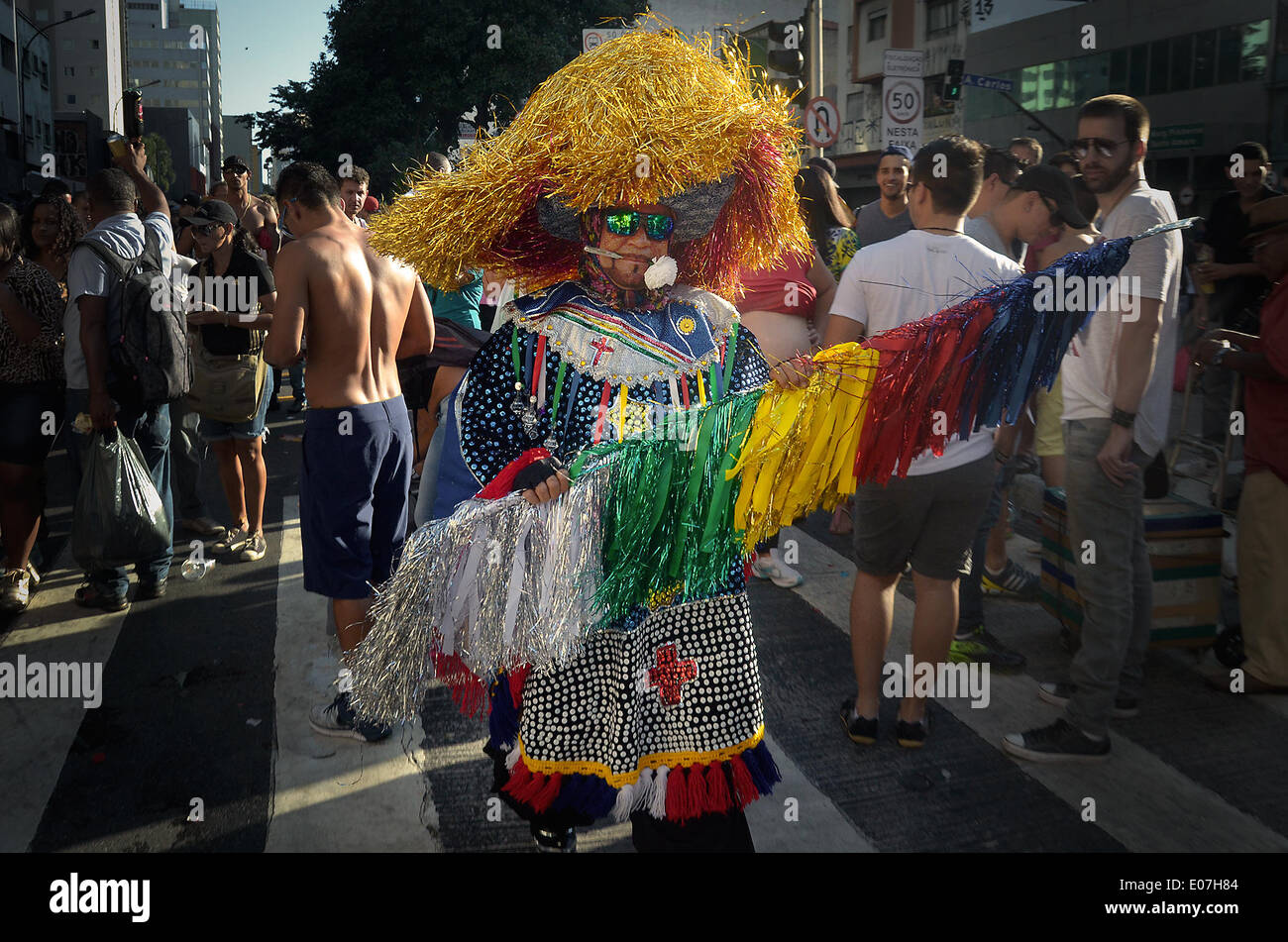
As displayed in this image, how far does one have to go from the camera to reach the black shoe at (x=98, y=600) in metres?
5.36

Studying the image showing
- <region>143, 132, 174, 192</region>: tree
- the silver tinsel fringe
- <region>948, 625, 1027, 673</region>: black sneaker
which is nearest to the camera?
the silver tinsel fringe

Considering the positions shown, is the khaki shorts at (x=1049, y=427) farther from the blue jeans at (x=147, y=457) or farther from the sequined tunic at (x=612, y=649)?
the blue jeans at (x=147, y=457)

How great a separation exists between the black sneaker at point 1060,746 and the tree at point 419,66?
27876mm

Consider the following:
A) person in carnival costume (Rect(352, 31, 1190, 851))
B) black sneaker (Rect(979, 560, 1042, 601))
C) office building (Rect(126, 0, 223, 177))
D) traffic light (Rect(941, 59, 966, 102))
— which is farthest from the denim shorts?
office building (Rect(126, 0, 223, 177))

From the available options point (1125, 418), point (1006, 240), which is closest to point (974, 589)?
point (1125, 418)

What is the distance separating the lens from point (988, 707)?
4.28 meters

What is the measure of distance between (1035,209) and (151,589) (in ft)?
16.4

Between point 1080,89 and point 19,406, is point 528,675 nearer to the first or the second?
point 19,406

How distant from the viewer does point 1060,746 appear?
3812 mm

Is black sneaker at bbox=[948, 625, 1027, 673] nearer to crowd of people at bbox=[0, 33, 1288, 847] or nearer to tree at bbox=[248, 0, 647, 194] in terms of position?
crowd of people at bbox=[0, 33, 1288, 847]

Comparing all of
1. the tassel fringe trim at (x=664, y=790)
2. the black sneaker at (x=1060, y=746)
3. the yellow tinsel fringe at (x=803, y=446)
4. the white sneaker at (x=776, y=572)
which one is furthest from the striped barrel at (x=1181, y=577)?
the tassel fringe trim at (x=664, y=790)

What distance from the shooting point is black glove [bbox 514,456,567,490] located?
2.49m

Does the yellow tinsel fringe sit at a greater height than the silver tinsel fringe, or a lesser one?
greater

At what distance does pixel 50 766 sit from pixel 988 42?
116ft
